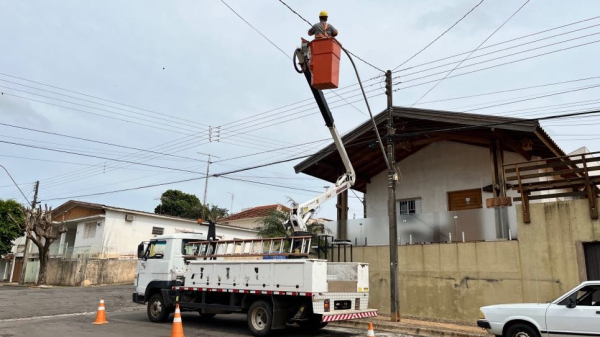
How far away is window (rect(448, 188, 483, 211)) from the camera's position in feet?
53.7

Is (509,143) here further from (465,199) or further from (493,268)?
(493,268)

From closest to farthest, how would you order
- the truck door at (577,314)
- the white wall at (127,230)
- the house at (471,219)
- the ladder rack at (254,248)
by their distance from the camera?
the truck door at (577,314)
the ladder rack at (254,248)
the house at (471,219)
the white wall at (127,230)

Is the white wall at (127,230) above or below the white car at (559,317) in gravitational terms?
above

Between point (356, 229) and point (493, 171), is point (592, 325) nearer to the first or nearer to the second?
point (493, 171)

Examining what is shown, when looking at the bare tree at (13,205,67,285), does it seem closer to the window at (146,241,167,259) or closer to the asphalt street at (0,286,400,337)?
the asphalt street at (0,286,400,337)

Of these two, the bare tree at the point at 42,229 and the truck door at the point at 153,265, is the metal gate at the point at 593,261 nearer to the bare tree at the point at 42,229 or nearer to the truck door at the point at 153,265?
the truck door at the point at 153,265

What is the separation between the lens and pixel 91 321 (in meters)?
13.1

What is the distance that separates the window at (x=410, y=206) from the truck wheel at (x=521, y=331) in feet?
31.3

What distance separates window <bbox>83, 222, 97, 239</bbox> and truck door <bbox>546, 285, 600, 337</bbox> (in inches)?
1230

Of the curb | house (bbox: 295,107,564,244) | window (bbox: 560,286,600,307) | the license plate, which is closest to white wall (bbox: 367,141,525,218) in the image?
A: house (bbox: 295,107,564,244)

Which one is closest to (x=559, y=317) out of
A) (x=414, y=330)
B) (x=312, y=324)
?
(x=414, y=330)

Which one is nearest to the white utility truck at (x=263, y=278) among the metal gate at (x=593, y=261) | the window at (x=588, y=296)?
the window at (x=588, y=296)

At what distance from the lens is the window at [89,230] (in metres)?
32.7

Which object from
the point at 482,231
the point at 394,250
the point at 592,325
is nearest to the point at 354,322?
the point at 394,250
